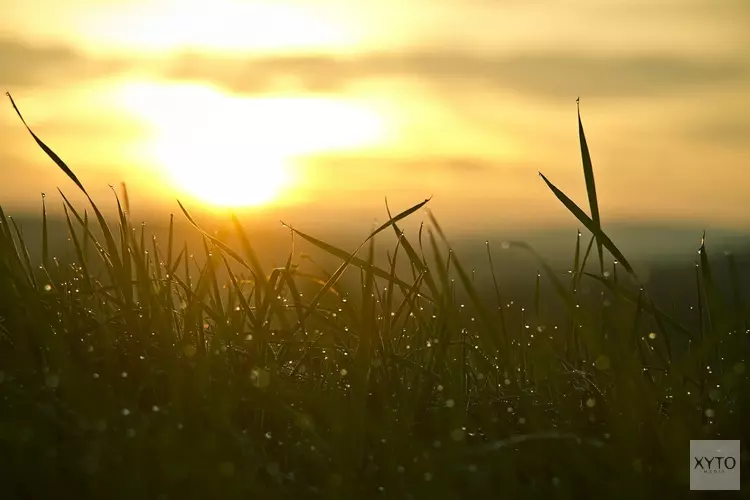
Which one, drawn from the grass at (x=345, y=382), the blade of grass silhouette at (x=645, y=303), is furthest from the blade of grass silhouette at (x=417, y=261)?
the blade of grass silhouette at (x=645, y=303)

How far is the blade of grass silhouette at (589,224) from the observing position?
2.05m

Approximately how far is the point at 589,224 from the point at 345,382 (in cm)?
67

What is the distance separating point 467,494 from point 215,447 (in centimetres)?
45

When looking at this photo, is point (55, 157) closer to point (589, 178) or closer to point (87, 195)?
point (87, 195)

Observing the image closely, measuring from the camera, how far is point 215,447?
1.56 meters

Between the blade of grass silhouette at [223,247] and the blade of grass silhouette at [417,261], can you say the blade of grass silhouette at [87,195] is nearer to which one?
the blade of grass silhouette at [223,247]

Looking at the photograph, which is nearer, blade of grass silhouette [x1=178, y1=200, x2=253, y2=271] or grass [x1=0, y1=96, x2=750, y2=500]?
grass [x1=0, y1=96, x2=750, y2=500]

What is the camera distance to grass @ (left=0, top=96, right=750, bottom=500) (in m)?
1.55

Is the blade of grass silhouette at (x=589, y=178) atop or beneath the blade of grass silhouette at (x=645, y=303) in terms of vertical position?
atop

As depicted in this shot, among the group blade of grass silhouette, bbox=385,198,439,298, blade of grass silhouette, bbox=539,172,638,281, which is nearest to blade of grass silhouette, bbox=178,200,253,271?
blade of grass silhouette, bbox=385,198,439,298

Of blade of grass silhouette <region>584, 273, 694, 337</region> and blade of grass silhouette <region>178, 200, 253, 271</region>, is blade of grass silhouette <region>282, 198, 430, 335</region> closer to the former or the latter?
blade of grass silhouette <region>178, 200, 253, 271</region>

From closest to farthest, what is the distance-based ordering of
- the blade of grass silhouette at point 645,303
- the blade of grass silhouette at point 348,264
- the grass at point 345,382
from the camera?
1. the grass at point 345,382
2. the blade of grass silhouette at point 645,303
3. the blade of grass silhouette at point 348,264

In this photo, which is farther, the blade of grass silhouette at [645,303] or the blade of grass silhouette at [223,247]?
the blade of grass silhouette at [223,247]

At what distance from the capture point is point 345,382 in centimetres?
198
